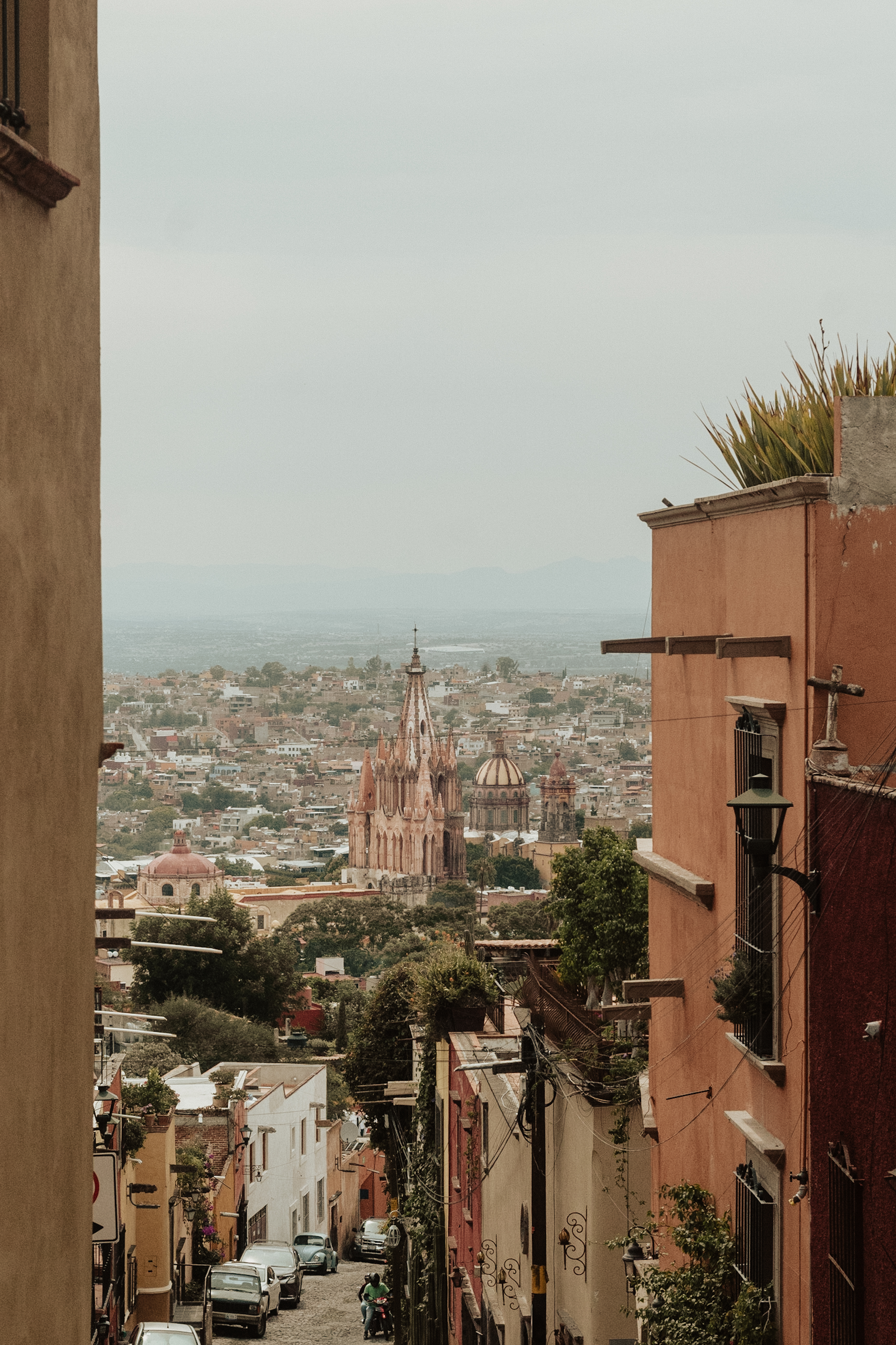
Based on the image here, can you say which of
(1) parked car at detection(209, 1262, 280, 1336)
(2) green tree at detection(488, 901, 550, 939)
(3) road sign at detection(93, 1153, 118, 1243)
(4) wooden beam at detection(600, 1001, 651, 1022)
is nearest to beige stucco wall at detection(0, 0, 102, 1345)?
Result: (4) wooden beam at detection(600, 1001, 651, 1022)

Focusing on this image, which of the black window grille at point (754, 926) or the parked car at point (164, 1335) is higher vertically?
the black window grille at point (754, 926)

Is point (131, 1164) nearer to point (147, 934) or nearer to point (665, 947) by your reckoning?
point (665, 947)

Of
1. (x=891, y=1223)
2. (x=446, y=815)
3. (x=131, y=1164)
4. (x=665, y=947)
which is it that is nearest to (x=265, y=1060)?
(x=131, y=1164)

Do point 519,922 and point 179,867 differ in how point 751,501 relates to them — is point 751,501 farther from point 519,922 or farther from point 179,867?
point 179,867

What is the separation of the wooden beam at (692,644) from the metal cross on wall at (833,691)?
110cm

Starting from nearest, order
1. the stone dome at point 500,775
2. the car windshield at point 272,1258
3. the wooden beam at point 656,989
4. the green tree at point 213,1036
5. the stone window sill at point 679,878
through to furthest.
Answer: the stone window sill at point 679,878, the wooden beam at point 656,989, the car windshield at point 272,1258, the green tree at point 213,1036, the stone dome at point 500,775

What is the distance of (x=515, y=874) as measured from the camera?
14675 centimetres

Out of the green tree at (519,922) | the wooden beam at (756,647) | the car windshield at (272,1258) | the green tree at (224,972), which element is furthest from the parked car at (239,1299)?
the green tree at (224,972)

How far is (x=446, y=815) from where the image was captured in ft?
516

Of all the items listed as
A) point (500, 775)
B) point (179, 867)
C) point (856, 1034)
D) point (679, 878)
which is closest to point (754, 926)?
point (679, 878)

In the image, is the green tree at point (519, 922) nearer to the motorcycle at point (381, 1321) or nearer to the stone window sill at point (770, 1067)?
the motorcycle at point (381, 1321)

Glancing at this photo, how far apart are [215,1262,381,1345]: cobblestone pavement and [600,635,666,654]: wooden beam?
1959cm

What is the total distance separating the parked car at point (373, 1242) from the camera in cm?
3822

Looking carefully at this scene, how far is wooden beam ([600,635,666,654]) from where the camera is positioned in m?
7.67
